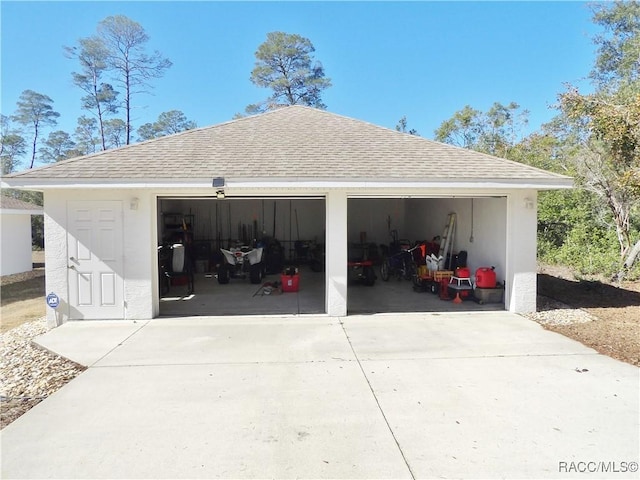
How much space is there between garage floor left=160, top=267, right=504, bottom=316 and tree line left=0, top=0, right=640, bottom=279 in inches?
164

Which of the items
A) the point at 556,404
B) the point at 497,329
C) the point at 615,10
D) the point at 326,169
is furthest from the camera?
the point at 615,10

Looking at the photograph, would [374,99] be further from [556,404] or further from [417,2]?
[556,404]

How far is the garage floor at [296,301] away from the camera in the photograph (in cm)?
788

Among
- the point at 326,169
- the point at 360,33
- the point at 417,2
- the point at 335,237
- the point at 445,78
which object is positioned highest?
the point at 445,78

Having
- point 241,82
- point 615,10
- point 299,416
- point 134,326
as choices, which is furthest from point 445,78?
point 299,416

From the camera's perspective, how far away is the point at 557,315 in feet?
24.1

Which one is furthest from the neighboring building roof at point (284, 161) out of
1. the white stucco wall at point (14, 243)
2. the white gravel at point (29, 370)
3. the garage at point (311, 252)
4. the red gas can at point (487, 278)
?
the white stucco wall at point (14, 243)

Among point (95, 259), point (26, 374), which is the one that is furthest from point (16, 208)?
point (26, 374)

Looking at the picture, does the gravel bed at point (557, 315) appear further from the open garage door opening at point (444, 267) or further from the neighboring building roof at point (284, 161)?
the neighboring building roof at point (284, 161)

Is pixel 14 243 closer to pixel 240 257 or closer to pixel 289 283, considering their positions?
pixel 240 257

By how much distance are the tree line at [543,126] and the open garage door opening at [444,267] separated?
2.56 m

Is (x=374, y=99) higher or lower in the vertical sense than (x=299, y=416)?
higher

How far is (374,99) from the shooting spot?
27875mm

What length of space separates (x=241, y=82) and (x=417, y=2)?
19379mm
